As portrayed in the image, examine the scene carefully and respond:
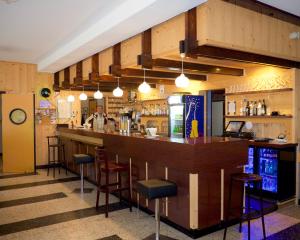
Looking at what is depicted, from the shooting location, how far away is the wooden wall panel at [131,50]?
15.0 ft

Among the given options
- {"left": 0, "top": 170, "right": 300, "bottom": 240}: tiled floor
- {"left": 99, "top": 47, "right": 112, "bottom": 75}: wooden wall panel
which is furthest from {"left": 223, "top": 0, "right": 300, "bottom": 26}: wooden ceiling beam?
{"left": 0, "top": 170, "right": 300, "bottom": 240}: tiled floor

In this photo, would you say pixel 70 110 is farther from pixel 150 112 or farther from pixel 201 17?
pixel 201 17

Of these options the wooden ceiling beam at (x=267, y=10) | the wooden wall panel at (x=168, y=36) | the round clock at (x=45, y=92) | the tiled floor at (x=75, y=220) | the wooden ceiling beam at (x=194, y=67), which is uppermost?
the wooden ceiling beam at (x=267, y=10)

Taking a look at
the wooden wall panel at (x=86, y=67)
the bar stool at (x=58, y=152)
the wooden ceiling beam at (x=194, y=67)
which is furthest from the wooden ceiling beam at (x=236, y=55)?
the bar stool at (x=58, y=152)

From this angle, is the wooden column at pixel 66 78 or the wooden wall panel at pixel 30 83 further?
the wooden wall panel at pixel 30 83

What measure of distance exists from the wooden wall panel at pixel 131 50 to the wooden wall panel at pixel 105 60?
0.52 meters

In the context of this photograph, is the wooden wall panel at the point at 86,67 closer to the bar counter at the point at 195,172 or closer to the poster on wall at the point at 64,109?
the poster on wall at the point at 64,109

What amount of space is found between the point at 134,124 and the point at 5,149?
4083 mm

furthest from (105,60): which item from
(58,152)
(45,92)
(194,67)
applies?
(58,152)

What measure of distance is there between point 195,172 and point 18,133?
6.07 meters

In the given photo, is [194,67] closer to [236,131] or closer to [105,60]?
[236,131]

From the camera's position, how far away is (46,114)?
8312 millimetres

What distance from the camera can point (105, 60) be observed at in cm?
567

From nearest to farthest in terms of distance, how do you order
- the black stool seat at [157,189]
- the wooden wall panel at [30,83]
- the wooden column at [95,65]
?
the black stool seat at [157,189], the wooden column at [95,65], the wooden wall panel at [30,83]
